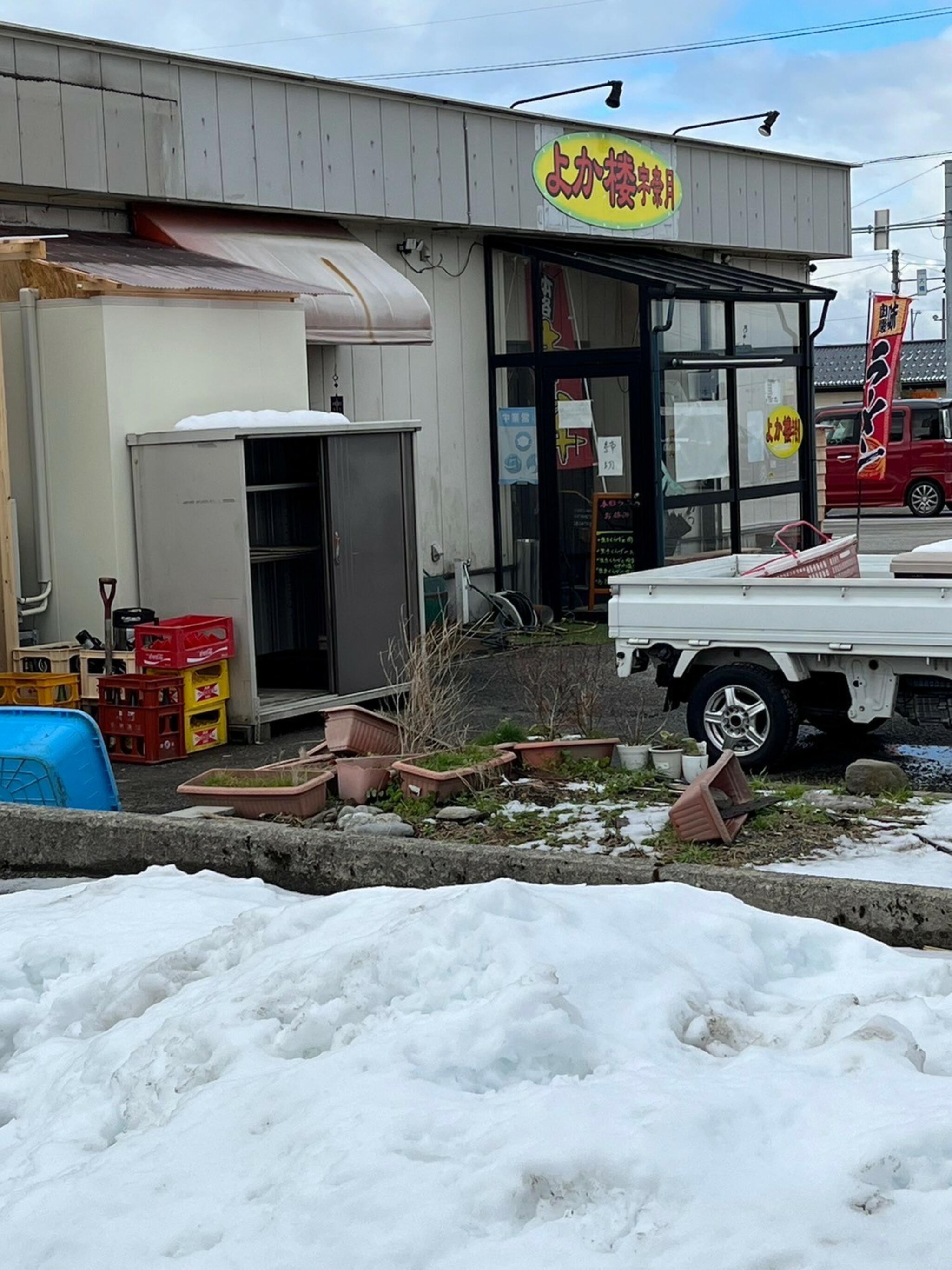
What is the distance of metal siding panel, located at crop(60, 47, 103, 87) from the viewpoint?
12.1m

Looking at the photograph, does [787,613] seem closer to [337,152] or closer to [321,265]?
[321,265]

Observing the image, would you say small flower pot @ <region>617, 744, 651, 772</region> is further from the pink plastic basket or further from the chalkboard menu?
the chalkboard menu

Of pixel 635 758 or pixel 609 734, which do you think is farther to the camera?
pixel 609 734

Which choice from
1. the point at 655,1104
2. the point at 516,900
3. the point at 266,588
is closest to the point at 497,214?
the point at 266,588

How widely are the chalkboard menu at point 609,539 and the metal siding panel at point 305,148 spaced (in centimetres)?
425

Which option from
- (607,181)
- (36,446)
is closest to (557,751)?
(36,446)

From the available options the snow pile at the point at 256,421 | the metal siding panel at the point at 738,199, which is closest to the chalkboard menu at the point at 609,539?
the metal siding panel at the point at 738,199

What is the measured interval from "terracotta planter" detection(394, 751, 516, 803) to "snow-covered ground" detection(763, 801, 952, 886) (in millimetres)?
1939

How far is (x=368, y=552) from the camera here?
11.8 metres

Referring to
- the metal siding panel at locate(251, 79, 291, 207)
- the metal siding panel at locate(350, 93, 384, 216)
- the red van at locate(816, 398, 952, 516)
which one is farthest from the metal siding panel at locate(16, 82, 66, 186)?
the red van at locate(816, 398, 952, 516)

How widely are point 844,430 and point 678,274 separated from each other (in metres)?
15.1

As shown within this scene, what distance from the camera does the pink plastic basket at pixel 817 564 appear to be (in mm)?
10156

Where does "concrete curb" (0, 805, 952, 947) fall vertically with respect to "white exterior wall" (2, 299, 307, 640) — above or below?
below

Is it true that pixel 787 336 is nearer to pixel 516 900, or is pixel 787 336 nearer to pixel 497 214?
pixel 497 214
